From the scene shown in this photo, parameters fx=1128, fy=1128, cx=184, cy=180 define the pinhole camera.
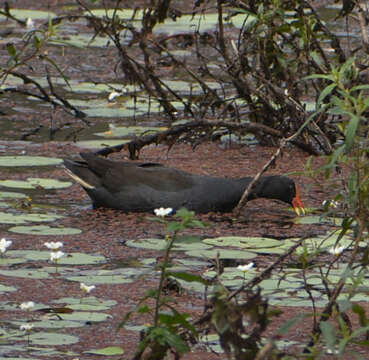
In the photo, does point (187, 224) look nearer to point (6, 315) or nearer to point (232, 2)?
point (6, 315)

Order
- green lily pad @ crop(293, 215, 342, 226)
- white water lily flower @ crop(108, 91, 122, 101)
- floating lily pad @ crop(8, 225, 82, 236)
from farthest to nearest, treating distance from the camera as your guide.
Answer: white water lily flower @ crop(108, 91, 122, 101) → green lily pad @ crop(293, 215, 342, 226) → floating lily pad @ crop(8, 225, 82, 236)

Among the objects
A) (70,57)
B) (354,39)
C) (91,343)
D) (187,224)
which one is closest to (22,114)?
(70,57)

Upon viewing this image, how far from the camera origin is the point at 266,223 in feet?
20.8

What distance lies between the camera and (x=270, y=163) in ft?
20.4

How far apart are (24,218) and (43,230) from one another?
28cm

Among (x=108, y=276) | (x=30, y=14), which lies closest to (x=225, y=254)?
(x=108, y=276)

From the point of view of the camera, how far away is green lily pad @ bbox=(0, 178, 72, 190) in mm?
6918

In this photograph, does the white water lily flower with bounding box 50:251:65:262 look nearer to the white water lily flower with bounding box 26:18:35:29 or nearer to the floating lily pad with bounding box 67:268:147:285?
the floating lily pad with bounding box 67:268:147:285

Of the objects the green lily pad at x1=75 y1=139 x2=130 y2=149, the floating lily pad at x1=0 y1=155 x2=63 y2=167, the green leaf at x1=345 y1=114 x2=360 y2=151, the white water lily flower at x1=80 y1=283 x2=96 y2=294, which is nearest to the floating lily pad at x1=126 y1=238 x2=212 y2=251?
the white water lily flower at x1=80 y1=283 x2=96 y2=294

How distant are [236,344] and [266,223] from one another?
3.38 metres

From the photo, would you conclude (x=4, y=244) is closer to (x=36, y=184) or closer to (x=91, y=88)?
(x=36, y=184)

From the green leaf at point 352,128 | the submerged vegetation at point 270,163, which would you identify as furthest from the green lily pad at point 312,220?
the green leaf at point 352,128

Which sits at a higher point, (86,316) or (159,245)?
(86,316)

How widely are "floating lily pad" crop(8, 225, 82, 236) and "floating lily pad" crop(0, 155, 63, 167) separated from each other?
5.06 feet
